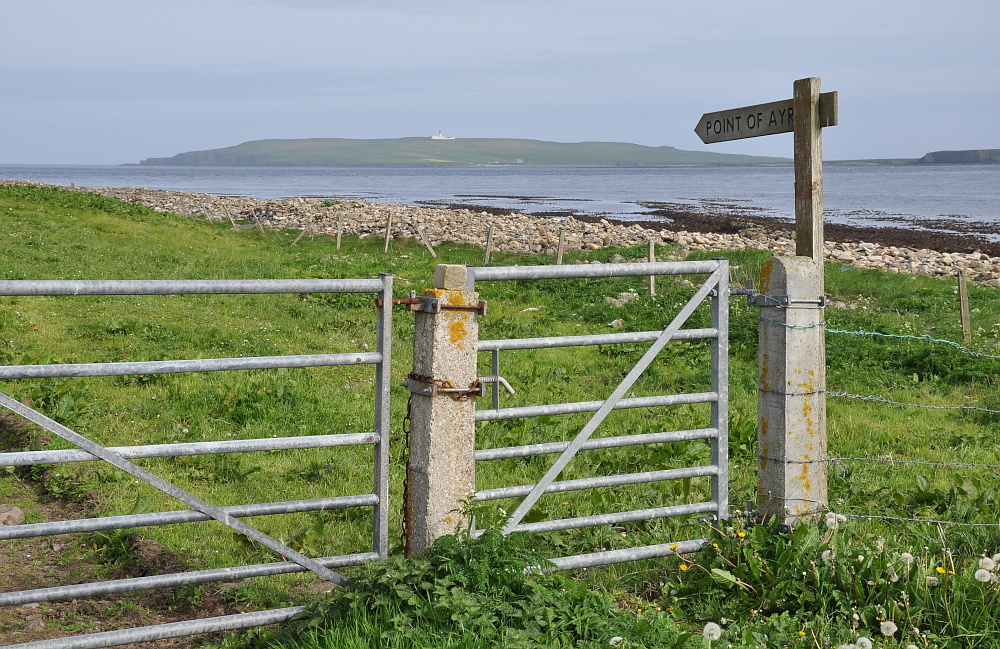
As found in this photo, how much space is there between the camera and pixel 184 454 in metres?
3.91

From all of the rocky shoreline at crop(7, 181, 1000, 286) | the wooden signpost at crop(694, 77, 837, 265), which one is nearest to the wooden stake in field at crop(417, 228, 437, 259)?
the rocky shoreline at crop(7, 181, 1000, 286)

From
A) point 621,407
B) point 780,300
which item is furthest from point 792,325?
point 621,407

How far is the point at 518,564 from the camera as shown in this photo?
406 centimetres

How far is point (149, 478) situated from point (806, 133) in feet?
13.6

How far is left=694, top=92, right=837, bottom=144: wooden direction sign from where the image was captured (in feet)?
17.4

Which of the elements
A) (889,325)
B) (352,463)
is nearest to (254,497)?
(352,463)

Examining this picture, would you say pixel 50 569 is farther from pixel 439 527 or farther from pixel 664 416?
pixel 664 416

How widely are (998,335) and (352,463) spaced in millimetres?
11420

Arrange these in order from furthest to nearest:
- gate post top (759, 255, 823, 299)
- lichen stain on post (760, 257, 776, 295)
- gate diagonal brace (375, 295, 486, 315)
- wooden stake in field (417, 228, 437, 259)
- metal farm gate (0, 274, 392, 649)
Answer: wooden stake in field (417, 228, 437, 259), lichen stain on post (760, 257, 776, 295), gate post top (759, 255, 823, 299), gate diagonal brace (375, 295, 486, 315), metal farm gate (0, 274, 392, 649)

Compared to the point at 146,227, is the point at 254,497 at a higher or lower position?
lower

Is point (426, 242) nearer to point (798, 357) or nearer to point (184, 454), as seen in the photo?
point (798, 357)

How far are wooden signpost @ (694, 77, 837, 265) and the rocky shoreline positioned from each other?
22.1 meters

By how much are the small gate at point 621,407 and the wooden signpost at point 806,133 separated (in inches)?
29.0

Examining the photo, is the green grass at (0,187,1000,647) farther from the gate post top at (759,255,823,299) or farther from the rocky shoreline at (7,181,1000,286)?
the rocky shoreline at (7,181,1000,286)
